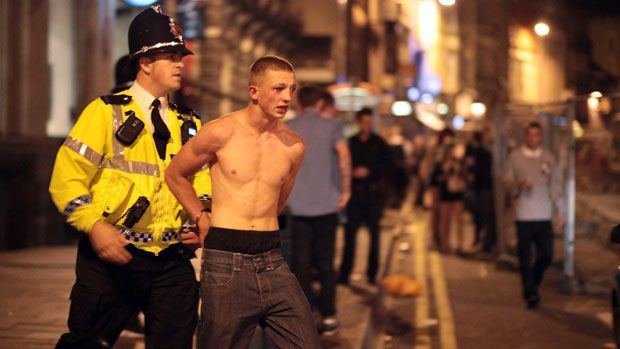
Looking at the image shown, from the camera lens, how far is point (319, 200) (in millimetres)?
10062

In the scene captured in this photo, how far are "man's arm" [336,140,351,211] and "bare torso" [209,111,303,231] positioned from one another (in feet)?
16.3

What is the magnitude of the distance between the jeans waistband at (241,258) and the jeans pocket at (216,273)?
0.6 inches

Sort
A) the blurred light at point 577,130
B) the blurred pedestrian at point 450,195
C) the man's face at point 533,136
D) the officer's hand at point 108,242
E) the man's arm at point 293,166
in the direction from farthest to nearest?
the blurred pedestrian at point 450,195
the blurred light at point 577,130
the man's face at point 533,136
the man's arm at point 293,166
the officer's hand at point 108,242

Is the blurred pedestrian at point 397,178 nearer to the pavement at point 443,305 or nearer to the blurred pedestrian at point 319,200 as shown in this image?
the pavement at point 443,305

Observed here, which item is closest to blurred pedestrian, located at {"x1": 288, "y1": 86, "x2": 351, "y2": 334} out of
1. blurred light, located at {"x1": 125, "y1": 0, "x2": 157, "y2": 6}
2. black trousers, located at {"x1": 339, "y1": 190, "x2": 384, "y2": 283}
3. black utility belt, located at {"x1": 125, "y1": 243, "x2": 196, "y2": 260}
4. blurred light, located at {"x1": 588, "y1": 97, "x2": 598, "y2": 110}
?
black trousers, located at {"x1": 339, "y1": 190, "x2": 384, "y2": 283}

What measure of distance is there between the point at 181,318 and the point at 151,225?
44 cm

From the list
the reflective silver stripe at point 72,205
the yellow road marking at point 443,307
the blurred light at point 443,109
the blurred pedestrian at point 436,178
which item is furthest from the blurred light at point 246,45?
the reflective silver stripe at point 72,205

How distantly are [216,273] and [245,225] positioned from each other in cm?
25

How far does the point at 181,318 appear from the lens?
5.26m

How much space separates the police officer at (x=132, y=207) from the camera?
5012 mm

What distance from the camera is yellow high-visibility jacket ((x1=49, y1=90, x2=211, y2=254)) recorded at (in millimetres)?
4977

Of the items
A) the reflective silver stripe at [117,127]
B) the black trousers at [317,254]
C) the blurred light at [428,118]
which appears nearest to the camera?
→ the reflective silver stripe at [117,127]

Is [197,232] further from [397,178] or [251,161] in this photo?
[397,178]

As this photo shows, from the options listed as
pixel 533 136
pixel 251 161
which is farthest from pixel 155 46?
pixel 533 136
